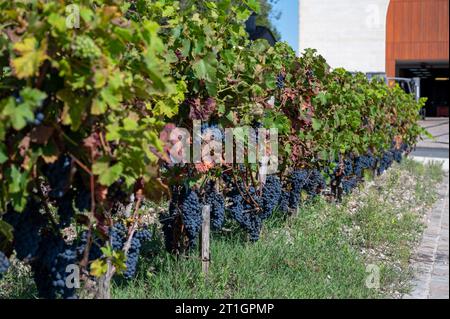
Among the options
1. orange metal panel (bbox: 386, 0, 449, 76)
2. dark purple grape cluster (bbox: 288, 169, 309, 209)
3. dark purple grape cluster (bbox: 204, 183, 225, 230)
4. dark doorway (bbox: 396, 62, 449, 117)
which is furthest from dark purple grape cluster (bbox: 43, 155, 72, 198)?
dark doorway (bbox: 396, 62, 449, 117)

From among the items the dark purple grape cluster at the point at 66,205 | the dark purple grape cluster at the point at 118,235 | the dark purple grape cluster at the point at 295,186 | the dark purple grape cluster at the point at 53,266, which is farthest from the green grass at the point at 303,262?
the dark purple grape cluster at the point at 66,205

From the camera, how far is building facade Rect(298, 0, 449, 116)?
3434 centimetres

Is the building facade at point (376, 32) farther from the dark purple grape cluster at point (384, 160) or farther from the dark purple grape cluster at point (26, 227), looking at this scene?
the dark purple grape cluster at point (26, 227)

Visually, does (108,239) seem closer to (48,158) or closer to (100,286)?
(100,286)

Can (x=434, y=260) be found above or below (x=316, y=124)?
below

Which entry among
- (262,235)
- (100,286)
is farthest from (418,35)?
(100,286)

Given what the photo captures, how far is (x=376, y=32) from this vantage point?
36.5 m

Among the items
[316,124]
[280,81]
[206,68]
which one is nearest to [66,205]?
[206,68]

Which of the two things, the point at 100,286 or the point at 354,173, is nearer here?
the point at 100,286

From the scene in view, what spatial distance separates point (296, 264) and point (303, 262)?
6cm

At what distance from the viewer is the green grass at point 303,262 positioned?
13.0 ft

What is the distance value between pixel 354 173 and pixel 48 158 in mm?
5985

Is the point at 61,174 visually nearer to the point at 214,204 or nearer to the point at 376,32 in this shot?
the point at 214,204
